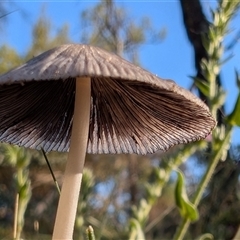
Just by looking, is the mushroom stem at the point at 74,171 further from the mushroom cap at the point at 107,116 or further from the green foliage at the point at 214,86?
the green foliage at the point at 214,86

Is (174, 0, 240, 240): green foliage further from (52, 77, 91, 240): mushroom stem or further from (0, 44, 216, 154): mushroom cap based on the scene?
(52, 77, 91, 240): mushroom stem

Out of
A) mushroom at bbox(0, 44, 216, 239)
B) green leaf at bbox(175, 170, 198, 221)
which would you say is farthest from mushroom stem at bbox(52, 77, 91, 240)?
green leaf at bbox(175, 170, 198, 221)

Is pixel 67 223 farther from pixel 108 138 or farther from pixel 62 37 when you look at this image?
pixel 62 37

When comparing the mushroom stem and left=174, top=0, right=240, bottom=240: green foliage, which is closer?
the mushroom stem

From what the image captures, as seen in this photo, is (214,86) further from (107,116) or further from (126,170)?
(126,170)

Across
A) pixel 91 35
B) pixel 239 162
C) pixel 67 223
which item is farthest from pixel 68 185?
pixel 91 35
